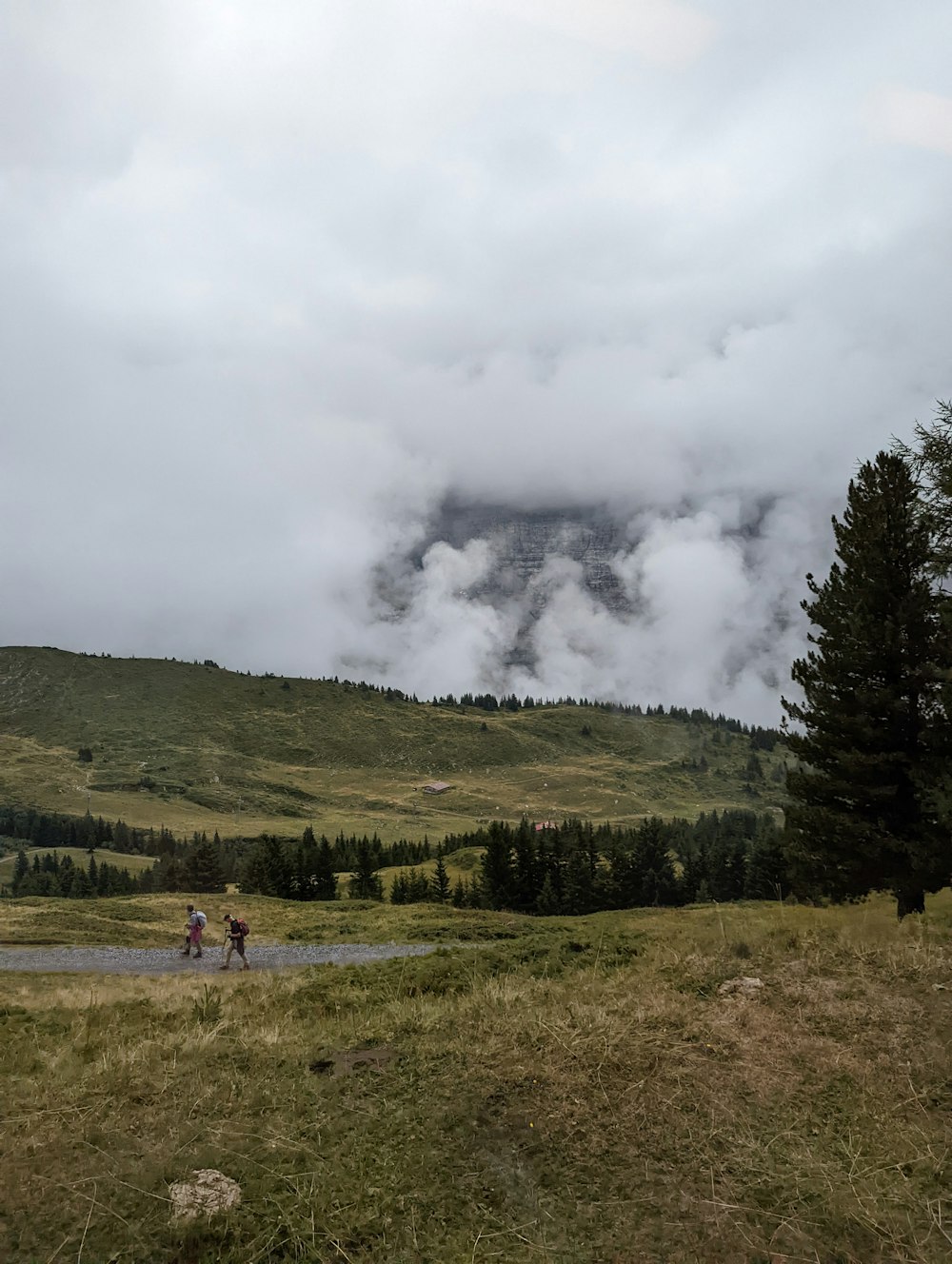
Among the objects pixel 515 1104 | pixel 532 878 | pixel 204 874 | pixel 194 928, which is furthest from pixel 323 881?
pixel 515 1104

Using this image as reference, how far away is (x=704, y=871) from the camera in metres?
113

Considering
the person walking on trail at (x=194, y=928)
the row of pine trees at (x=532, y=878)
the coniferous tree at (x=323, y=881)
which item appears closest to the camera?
the person walking on trail at (x=194, y=928)

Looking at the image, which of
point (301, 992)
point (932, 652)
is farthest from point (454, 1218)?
point (932, 652)

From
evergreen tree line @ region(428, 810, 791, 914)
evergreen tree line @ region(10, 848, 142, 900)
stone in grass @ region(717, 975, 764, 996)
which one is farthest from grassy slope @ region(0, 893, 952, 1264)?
evergreen tree line @ region(10, 848, 142, 900)

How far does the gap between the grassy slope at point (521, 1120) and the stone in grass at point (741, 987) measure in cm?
28

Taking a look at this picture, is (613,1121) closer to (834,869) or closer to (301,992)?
(301,992)

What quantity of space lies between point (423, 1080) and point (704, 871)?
4564 inches

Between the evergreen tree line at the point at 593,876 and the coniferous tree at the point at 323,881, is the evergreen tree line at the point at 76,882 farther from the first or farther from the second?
the evergreen tree line at the point at 593,876

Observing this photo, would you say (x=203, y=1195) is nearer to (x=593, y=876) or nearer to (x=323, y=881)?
(x=593, y=876)

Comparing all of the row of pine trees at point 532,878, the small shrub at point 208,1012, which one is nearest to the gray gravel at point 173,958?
the small shrub at point 208,1012

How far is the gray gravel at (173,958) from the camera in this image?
93.5 ft

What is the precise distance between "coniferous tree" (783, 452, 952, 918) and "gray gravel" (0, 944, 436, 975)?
657 inches

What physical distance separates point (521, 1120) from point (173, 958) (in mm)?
30213

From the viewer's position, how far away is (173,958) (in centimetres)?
3225
